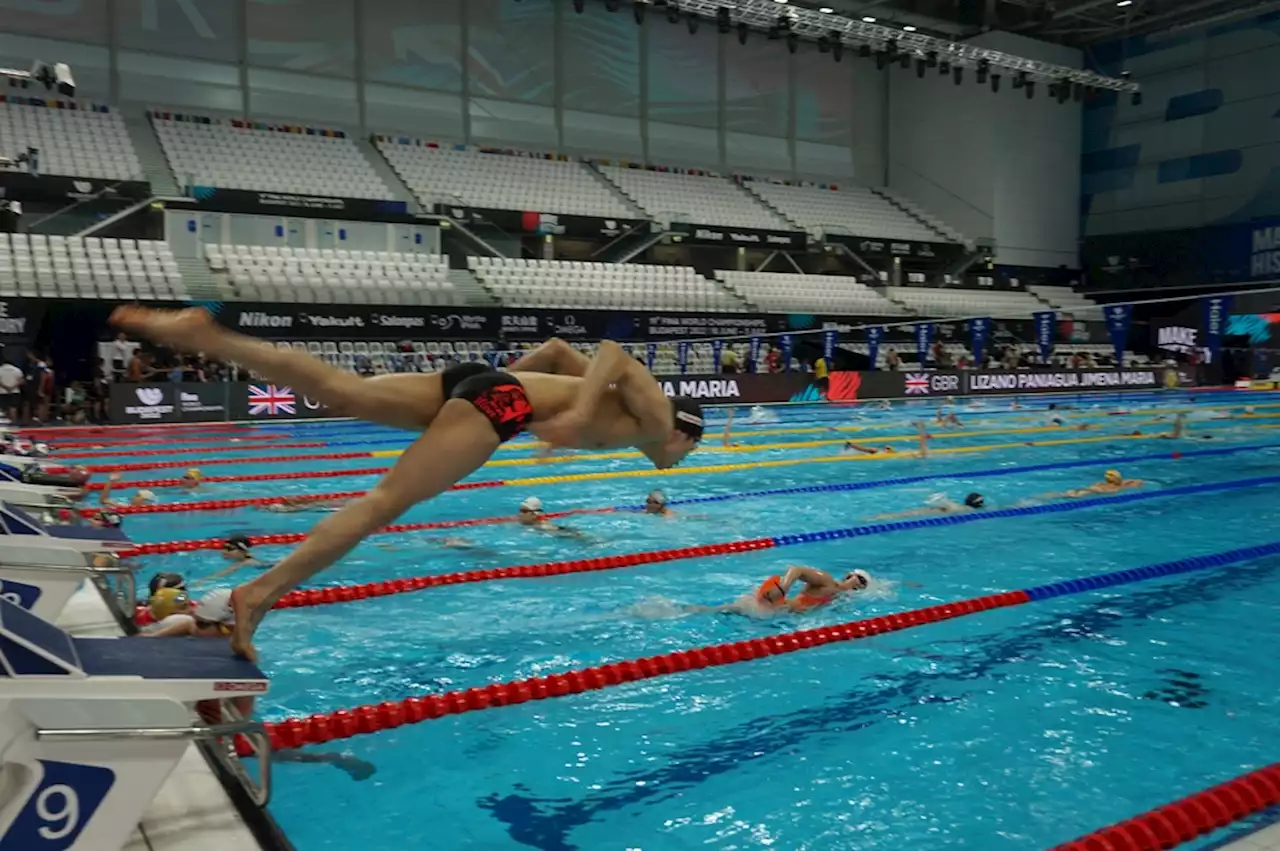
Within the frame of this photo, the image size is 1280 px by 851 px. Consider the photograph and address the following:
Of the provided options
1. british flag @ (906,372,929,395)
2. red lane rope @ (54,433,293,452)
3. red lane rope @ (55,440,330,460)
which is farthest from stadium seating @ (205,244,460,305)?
british flag @ (906,372,929,395)

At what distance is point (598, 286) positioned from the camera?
69.7 feet

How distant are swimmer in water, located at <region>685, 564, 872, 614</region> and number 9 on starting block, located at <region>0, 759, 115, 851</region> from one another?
338 centimetres

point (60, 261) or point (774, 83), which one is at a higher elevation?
point (774, 83)

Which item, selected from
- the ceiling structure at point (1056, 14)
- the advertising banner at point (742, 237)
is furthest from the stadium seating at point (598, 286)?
the ceiling structure at point (1056, 14)

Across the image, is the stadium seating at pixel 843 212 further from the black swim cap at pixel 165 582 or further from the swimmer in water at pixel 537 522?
the black swim cap at pixel 165 582

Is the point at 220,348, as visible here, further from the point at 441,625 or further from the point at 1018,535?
the point at 1018,535

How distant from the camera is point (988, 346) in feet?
79.9

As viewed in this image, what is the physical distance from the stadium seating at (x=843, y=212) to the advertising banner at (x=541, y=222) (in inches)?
223

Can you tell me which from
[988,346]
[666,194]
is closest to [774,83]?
[666,194]

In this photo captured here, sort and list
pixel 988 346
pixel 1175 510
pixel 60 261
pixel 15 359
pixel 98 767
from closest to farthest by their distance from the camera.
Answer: pixel 98 767
pixel 1175 510
pixel 15 359
pixel 60 261
pixel 988 346

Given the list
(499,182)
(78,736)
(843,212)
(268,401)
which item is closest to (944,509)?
(78,736)

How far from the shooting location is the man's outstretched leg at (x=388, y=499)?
2.68m

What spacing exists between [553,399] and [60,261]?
51.9ft

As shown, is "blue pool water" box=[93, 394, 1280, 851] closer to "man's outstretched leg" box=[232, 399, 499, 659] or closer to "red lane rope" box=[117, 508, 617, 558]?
"red lane rope" box=[117, 508, 617, 558]
